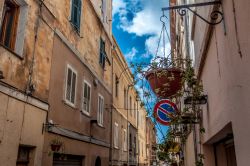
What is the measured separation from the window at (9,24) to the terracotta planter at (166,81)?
12.3ft

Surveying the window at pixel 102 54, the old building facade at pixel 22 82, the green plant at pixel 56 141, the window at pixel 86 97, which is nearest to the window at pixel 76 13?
the window at pixel 86 97

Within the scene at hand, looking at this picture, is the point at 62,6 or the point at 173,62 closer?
the point at 173,62

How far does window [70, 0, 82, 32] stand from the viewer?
11.2 meters

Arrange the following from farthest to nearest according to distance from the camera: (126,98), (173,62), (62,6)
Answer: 1. (126,98)
2. (62,6)
3. (173,62)

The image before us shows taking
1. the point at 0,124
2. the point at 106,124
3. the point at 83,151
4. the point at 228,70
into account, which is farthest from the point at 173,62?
the point at 106,124

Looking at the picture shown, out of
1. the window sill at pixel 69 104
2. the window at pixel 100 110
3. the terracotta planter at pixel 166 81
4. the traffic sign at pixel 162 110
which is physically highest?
the window at pixel 100 110

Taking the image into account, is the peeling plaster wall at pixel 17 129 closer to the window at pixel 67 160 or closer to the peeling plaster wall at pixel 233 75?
the window at pixel 67 160

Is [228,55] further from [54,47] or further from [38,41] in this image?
[54,47]

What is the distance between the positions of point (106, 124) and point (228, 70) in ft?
44.0

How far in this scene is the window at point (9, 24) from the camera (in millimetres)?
6789

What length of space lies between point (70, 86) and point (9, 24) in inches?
152

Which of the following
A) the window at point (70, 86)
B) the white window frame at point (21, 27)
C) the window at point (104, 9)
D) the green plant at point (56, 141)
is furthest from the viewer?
the window at point (104, 9)

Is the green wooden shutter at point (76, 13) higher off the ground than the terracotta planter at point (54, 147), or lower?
higher

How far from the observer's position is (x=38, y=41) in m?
8.09
